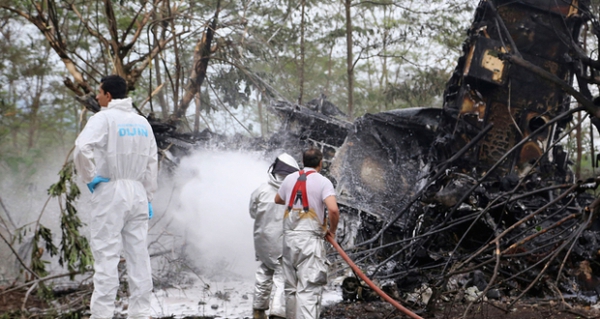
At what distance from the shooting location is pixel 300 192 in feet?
15.1

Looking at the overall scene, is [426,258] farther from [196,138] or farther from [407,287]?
[196,138]

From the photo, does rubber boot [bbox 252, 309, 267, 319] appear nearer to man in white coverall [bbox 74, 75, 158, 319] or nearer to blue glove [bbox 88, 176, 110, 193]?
man in white coverall [bbox 74, 75, 158, 319]

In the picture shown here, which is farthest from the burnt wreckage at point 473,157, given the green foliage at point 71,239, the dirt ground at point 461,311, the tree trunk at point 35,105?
the tree trunk at point 35,105

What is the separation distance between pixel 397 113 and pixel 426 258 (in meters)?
2.55

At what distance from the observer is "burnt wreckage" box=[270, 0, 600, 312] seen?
269 inches

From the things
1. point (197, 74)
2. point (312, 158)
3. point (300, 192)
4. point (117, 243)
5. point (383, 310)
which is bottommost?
point (383, 310)

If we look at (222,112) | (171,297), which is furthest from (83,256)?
(222,112)

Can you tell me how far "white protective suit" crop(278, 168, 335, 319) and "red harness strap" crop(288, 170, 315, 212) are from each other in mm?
30

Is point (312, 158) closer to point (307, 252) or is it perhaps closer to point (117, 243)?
point (307, 252)

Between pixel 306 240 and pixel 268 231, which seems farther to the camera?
pixel 268 231

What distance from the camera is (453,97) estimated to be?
8.06 metres

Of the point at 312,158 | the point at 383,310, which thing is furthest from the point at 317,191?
the point at 383,310

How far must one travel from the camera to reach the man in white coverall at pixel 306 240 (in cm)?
449

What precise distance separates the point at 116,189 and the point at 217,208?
4156 millimetres
